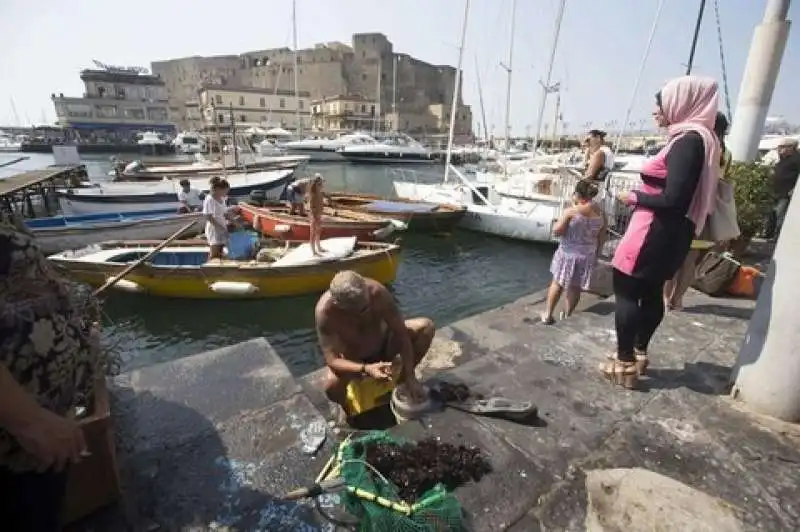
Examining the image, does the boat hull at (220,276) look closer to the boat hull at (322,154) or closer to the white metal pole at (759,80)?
the white metal pole at (759,80)

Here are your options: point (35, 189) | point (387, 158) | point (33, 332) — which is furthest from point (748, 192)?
point (387, 158)

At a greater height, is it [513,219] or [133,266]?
[133,266]

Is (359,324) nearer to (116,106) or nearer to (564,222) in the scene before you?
(564,222)

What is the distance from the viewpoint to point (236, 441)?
244cm

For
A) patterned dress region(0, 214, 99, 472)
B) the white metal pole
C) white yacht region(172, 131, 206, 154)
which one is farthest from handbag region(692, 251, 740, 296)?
white yacht region(172, 131, 206, 154)

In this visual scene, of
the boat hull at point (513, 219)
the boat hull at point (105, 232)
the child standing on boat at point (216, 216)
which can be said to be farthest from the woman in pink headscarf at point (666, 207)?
the boat hull at point (105, 232)

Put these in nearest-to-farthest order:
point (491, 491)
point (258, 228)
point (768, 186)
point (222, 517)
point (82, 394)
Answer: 1. point (82, 394)
2. point (222, 517)
3. point (491, 491)
4. point (768, 186)
5. point (258, 228)

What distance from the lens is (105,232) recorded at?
1162 cm

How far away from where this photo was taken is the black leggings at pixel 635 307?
2756 mm

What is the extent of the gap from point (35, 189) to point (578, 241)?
24804 millimetres

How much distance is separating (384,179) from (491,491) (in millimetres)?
34251

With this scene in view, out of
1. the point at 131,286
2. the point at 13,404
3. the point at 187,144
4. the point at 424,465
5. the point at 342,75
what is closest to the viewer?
the point at 13,404

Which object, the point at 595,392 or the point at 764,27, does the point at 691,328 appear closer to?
the point at 595,392

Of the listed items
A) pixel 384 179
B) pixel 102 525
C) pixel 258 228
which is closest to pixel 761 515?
pixel 102 525
